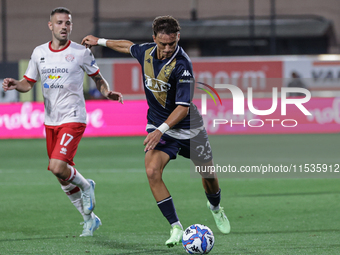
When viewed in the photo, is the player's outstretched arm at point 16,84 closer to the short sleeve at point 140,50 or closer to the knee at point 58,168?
the knee at point 58,168

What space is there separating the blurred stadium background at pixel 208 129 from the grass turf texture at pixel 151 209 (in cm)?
2

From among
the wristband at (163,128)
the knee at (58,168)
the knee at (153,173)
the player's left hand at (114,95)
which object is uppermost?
the player's left hand at (114,95)

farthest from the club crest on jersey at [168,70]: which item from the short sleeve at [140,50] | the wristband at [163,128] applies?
the wristband at [163,128]

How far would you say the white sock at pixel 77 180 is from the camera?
5.79m

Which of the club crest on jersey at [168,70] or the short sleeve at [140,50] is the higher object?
the short sleeve at [140,50]

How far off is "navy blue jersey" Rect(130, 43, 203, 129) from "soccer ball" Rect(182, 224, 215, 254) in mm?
1118

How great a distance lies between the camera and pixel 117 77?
20438 millimetres

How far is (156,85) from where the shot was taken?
5.25 meters

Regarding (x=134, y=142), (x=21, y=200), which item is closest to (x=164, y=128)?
(x=21, y=200)

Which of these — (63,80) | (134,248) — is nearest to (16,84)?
(63,80)

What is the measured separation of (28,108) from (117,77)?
183 inches

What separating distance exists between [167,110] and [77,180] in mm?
1275

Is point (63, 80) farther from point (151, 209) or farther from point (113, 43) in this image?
point (151, 209)

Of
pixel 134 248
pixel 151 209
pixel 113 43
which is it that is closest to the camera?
pixel 134 248
